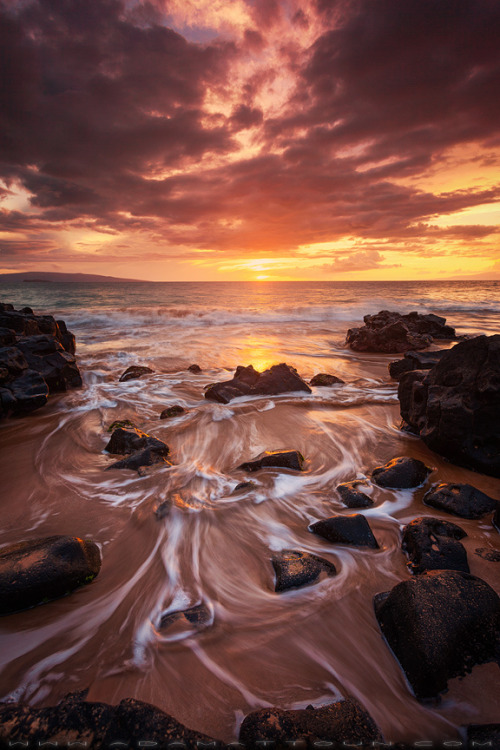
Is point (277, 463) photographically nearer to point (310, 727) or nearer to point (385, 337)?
point (310, 727)

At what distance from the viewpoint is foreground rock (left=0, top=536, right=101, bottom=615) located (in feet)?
7.81

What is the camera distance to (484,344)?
4.73 m

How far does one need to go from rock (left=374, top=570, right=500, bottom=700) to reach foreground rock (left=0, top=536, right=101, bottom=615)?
2.58 metres

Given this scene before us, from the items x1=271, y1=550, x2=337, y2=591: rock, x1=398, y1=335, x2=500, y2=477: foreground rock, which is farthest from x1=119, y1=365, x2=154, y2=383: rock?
x1=398, y1=335, x2=500, y2=477: foreground rock

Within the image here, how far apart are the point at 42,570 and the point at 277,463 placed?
3065mm

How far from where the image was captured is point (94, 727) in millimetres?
1597

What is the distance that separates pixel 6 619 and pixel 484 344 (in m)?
6.50

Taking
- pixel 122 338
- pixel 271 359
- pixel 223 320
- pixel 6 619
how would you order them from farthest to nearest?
pixel 223 320 < pixel 122 338 < pixel 271 359 < pixel 6 619

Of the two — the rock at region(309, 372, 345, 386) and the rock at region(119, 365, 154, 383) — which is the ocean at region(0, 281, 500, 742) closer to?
the rock at region(309, 372, 345, 386)

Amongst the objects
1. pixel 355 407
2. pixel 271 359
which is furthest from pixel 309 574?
pixel 271 359

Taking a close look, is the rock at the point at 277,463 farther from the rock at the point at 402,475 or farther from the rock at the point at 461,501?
the rock at the point at 461,501

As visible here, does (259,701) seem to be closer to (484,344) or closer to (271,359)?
(484,344)

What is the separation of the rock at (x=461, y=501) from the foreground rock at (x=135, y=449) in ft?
12.6

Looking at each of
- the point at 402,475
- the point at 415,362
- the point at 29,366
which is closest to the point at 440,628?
the point at 402,475
